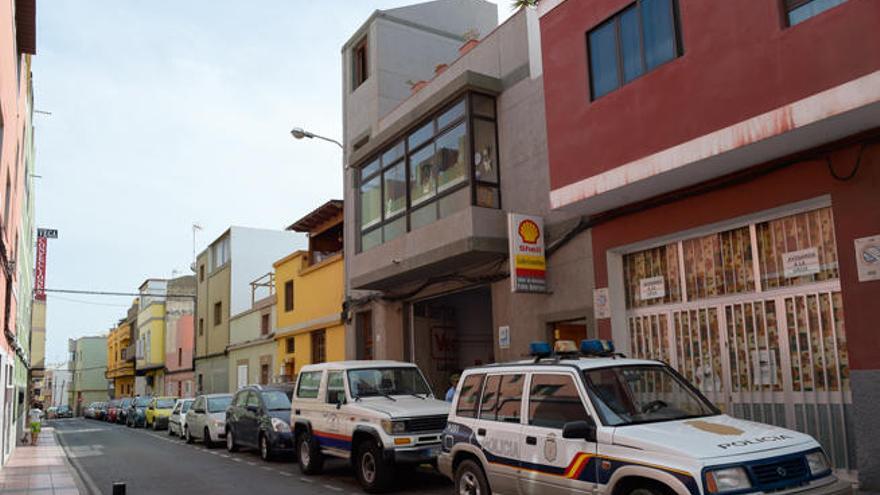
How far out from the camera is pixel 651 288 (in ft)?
39.3

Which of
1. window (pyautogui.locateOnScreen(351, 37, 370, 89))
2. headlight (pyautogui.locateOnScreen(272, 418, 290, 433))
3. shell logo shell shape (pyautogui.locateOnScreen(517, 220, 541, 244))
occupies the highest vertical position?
window (pyautogui.locateOnScreen(351, 37, 370, 89))

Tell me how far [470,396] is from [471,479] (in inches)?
35.9

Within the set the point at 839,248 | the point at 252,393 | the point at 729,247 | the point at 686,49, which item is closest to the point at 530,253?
the point at 729,247

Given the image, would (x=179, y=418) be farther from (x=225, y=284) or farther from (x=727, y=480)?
(x=727, y=480)

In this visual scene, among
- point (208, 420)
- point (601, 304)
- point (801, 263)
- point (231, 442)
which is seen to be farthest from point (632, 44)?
point (208, 420)

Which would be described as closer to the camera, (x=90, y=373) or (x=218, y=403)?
(x=218, y=403)

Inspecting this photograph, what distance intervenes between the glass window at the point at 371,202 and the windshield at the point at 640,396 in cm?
1157

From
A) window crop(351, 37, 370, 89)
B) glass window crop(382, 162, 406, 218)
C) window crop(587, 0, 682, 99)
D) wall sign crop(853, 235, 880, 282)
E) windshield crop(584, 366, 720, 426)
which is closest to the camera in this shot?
windshield crop(584, 366, 720, 426)

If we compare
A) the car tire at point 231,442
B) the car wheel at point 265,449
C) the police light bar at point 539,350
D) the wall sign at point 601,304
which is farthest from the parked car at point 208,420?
the police light bar at point 539,350

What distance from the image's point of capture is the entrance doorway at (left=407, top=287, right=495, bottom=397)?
19.1 meters

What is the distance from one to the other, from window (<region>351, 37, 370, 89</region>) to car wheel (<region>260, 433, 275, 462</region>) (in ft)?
36.8

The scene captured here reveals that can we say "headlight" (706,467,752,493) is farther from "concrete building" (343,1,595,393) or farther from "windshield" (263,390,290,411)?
"windshield" (263,390,290,411)

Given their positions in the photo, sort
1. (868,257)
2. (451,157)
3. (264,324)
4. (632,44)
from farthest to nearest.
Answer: (264,324) < (451,157) < (632,44) < (868,257)

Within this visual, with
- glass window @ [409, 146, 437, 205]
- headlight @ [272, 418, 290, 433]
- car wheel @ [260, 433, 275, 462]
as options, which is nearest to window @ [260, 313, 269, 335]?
car wheel @ [260, 433, 275, 462]
